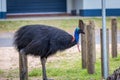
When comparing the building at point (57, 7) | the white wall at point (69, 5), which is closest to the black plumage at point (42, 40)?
the building at point (57, 7)

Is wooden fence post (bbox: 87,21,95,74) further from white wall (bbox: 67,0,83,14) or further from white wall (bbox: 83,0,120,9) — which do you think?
white wall (bbox: 67,0,83,14)

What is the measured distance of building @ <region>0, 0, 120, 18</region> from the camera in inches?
1195

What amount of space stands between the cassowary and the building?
73.3ft

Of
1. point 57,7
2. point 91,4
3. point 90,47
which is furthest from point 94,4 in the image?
point 90,47

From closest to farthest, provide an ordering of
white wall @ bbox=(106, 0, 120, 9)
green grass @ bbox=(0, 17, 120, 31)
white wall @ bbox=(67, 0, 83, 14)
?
green grass @ bbox=(0, 17, 120, 31) → white wall @ bbox=(106, 0, 120, 9) → white wall @ bbox=(67, 0, 83, 14)

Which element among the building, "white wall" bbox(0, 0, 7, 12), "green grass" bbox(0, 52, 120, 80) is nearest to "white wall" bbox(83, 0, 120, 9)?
the building

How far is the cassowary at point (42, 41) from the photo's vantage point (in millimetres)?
7316

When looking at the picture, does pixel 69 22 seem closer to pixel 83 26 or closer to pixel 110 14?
pixel 110 14

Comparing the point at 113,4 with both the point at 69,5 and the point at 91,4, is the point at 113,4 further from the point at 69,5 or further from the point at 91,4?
the point at 69,5

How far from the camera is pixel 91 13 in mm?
30453

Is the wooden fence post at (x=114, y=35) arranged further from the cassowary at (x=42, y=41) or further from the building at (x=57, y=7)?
the building at (x=57, y=7)

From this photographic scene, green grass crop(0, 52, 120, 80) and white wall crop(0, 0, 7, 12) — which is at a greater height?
white wall crop(0, 0, 7, 12)

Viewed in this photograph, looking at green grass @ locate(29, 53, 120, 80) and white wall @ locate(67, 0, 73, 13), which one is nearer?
green grass @ locate(29, 53, 120, 80)

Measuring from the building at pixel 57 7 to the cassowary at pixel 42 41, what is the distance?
22.3 m
